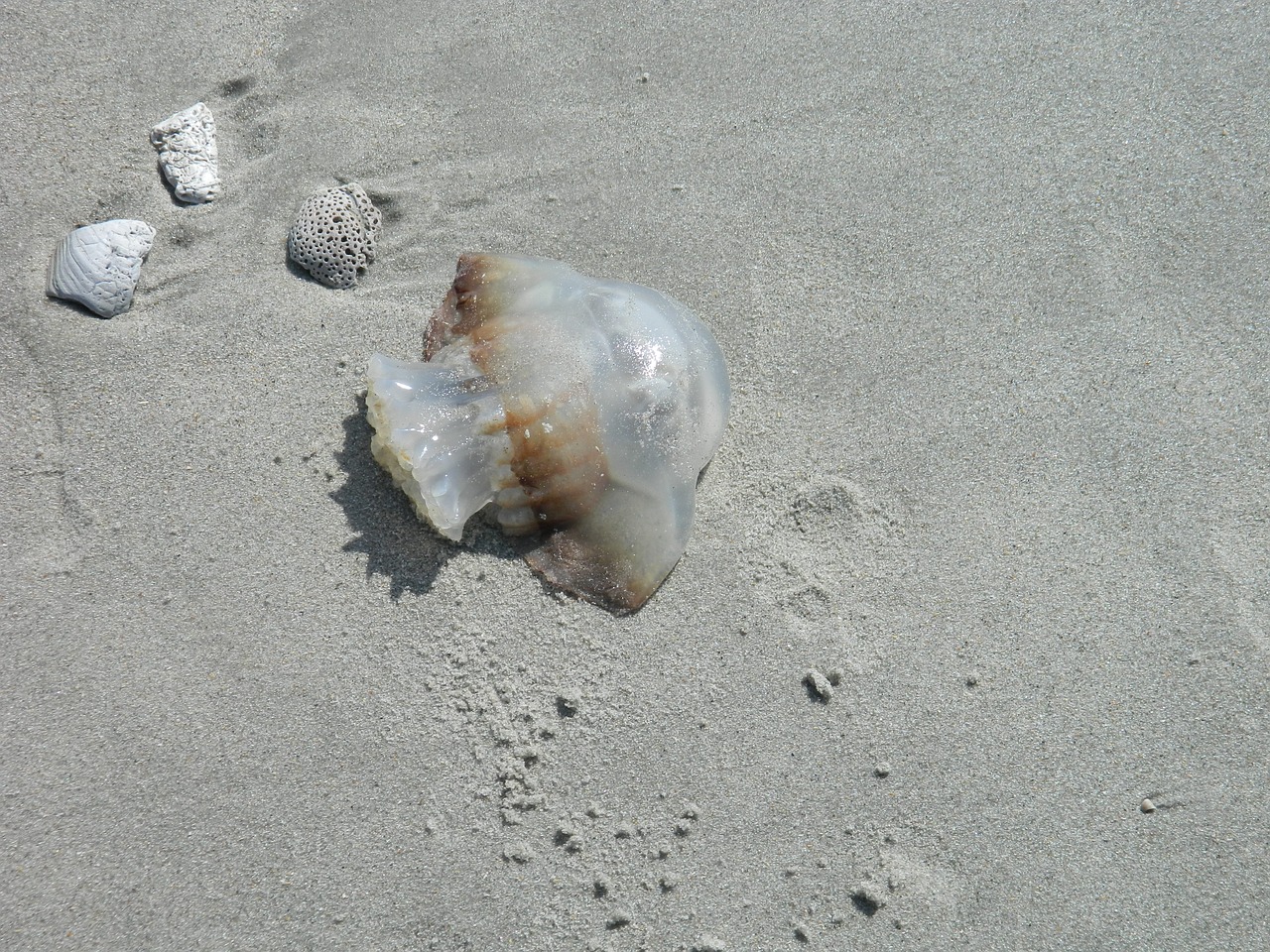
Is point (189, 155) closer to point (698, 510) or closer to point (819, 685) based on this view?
point (698, 510)

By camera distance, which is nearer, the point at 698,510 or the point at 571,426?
the point at 571,426

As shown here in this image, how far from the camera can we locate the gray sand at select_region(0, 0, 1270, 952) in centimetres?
210

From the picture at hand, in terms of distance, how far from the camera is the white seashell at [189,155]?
2.55 meters

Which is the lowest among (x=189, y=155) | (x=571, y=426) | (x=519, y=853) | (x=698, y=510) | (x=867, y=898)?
(x=867, y=898)

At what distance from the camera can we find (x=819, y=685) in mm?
2223

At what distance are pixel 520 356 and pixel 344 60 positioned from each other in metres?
1.29

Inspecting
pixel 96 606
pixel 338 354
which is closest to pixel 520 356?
pixel 338 354

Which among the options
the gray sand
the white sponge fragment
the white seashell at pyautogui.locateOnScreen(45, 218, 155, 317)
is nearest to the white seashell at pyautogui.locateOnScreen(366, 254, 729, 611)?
the gray sand

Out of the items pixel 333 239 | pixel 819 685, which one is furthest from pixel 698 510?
pixel 333 239

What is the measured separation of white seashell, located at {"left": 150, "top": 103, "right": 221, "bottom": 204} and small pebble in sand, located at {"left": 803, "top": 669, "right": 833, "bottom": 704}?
224cm

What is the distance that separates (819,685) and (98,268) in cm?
229

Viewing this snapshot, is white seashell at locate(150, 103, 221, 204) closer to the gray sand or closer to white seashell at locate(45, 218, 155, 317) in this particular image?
the gray sand

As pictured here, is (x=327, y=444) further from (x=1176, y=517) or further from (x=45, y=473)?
(x=1176, y=517)

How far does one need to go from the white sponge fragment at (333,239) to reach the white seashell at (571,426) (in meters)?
0.46
